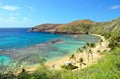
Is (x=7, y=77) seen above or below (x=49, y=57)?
above

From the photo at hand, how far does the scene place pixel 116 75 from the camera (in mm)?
9133

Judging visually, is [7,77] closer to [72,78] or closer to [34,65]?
[72,78]

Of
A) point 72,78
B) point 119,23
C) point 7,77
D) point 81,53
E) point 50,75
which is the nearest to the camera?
point 7,77

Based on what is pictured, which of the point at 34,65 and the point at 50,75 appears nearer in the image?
the point at 50,75

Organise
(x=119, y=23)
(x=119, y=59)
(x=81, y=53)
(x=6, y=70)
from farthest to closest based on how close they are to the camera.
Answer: (x=119, y=23) < (x=81, y=53) < (x=119, y=59) < (x=6, y=70)

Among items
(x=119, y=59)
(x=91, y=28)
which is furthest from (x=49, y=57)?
(x=91, y=28)

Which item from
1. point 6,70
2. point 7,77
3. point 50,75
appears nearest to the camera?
point 6,70

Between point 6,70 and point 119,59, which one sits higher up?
point 6,70

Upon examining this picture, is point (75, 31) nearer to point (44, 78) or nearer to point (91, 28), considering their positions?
point (91, 28)

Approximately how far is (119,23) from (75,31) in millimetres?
48988

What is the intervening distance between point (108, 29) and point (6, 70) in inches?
6035

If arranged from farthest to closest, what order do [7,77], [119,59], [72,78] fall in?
[119,59] → [72,78] → [7,77]

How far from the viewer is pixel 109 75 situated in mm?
9094

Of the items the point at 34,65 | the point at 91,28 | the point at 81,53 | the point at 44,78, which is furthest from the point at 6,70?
the point at 91,28
